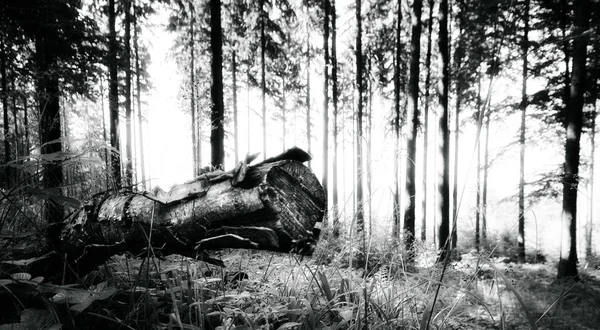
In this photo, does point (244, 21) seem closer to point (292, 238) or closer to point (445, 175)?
point (445, 175)

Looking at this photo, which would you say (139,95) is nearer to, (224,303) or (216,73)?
(216,73)

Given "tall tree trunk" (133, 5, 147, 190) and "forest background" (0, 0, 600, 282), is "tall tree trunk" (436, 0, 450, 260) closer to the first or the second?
"forest background" (0, 0, 600, 282)

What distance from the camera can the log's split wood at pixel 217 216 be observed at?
114 centimetres

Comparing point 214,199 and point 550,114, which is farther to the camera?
point 550,114

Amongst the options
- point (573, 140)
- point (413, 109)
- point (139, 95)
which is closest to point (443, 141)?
point (413, 109)

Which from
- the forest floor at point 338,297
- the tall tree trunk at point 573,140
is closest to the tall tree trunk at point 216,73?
the forest floor at point 338,297

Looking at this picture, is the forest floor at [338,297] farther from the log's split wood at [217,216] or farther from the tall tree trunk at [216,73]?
the tall tree trunk at [216,73]

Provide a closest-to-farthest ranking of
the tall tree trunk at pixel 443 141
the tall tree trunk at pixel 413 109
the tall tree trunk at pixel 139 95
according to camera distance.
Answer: the tall tree trunk at pixel 443 141
the tall tree trunk at pixel 413 109
the tall tree trunk at pixel 139 95

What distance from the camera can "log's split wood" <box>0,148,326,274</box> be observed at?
1.14 meters

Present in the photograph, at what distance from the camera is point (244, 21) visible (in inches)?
502

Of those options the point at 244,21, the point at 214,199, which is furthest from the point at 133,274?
the point at 244,21

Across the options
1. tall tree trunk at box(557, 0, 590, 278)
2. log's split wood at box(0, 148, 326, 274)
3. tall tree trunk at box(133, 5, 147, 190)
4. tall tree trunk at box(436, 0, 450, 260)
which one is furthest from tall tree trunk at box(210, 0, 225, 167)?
tall tree trunk at box(557, 0, 590, 278)

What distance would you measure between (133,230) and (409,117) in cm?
885

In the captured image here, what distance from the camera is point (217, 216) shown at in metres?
1.22
